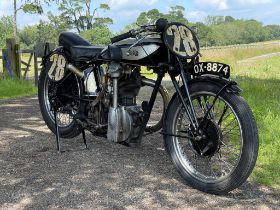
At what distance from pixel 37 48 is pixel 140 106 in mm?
9831

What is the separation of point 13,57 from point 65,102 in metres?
9.06

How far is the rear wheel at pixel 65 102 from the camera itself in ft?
17.6

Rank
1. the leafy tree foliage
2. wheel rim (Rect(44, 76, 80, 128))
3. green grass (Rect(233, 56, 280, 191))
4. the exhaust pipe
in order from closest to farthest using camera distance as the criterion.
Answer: green grass (Rect(233, 56, 280, 191)) → the exhaust pipe → wheel rim (Rect(44, 76, 80, 128)) → the leafy tree foliage

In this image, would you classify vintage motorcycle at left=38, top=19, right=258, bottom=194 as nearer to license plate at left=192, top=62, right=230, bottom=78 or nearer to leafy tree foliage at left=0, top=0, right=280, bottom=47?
license plate at left=192, top=62, right=230, bottom=78

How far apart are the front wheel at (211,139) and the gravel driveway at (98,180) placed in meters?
0.14

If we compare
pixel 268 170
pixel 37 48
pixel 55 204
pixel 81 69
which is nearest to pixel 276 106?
pixel 268 170

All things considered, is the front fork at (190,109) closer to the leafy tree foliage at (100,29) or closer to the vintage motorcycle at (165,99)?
the vintage motorcycle at (165,99)

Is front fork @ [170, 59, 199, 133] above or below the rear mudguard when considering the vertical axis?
below

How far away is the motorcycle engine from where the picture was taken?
14.9 ft

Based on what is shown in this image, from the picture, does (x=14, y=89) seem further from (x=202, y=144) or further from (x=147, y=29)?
(x=202, y=144)

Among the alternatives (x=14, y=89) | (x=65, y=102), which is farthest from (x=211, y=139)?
(x=14, y=89)

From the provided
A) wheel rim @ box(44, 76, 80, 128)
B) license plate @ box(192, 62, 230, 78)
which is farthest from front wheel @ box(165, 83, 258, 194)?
wheel rim @ box(44, 76, 80, 128)

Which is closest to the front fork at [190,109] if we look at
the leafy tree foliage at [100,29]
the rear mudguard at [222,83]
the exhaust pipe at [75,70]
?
the rear mudguard at [222,83]

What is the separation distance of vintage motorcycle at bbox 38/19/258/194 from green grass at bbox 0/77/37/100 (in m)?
6.25
